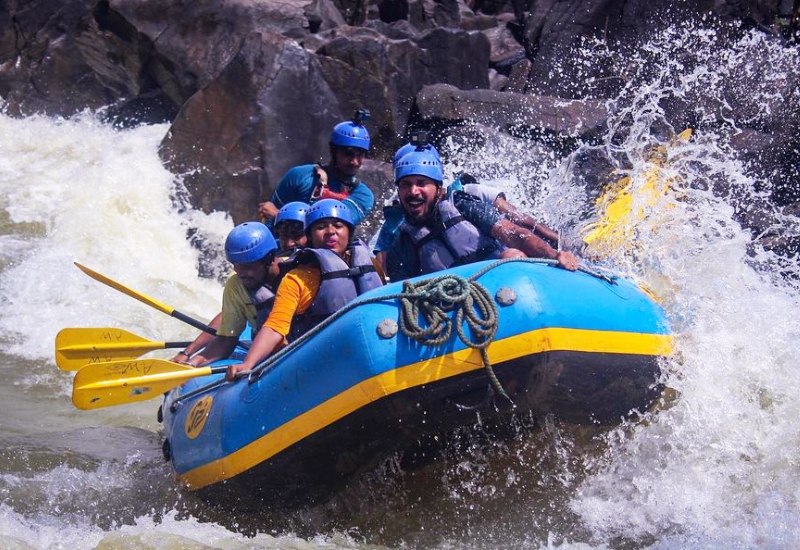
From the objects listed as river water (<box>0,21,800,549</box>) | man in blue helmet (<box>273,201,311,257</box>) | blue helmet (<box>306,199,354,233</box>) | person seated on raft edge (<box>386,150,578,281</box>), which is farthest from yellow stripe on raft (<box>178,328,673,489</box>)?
man in blue helmet (<box>273,201,311,257</box>)

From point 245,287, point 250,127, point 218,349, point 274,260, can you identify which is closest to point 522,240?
point 274,260

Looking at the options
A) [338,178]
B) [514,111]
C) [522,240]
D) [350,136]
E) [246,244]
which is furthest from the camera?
[514,111]

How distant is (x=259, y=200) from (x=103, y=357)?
4.94 meters

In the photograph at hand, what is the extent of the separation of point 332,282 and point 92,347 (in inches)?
54.7

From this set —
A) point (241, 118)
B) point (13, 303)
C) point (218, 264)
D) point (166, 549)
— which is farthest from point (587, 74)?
point (166, 549)

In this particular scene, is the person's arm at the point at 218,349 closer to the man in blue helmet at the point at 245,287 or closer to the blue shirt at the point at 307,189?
the man in blue helmet at the point at 245,287

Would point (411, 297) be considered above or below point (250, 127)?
above

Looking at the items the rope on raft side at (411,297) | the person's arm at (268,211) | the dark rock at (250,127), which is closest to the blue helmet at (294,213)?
the person's arm at (268,211)

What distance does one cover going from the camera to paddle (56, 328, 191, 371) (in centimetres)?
478

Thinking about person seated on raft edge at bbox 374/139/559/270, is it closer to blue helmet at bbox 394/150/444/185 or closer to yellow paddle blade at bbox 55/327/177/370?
blue helmet at bbox 394/150/444/185

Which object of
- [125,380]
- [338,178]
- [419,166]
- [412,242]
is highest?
[419,166]

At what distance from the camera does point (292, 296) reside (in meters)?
4.20

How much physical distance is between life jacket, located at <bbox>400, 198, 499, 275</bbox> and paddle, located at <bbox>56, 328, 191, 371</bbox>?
143cm

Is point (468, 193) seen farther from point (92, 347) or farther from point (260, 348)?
point (92, 347)
